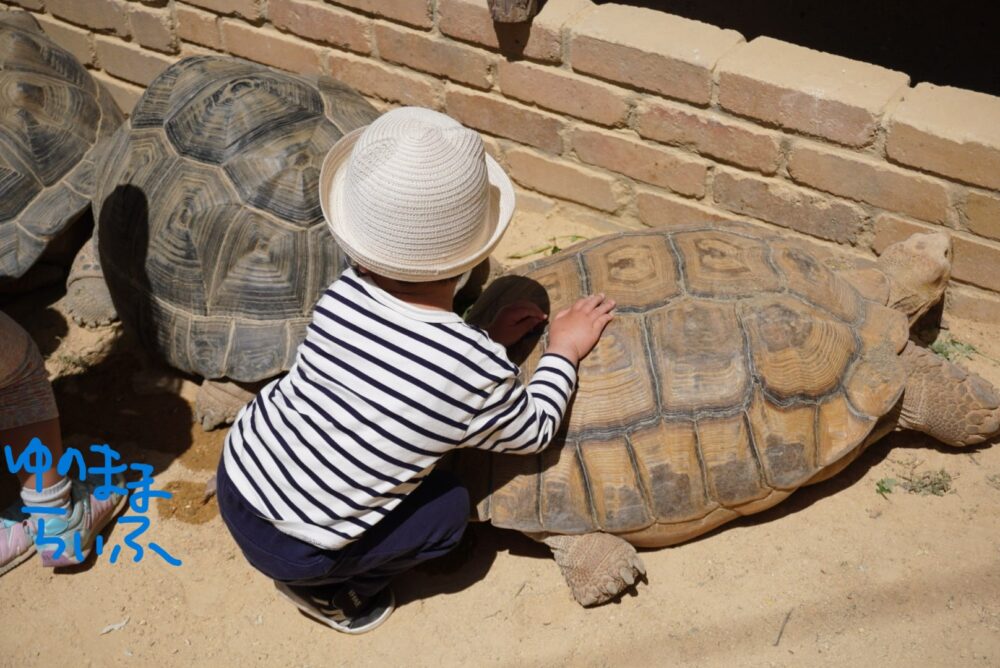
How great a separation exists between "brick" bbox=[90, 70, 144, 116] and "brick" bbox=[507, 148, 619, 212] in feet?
7.87

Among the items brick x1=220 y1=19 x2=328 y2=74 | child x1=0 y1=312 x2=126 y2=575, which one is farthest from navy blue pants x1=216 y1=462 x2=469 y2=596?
brick x1=220 y1=19 x2=328 y2=74

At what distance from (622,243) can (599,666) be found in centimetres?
142

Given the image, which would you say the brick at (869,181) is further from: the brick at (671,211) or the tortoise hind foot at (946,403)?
the tortoise hind foot at (946,403)

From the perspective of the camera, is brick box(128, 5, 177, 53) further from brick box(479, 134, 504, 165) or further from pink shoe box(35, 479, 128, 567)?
pink shoe box(35, 479, 128, 567)

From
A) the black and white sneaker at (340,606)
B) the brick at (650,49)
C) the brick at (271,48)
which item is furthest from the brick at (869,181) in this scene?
the brick at (271,48)

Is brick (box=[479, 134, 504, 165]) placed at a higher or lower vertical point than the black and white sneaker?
higher

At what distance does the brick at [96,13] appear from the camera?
5348 mm

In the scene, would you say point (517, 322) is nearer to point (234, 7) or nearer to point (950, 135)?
point (950, 135)

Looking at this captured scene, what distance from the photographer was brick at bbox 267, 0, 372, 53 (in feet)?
15.4

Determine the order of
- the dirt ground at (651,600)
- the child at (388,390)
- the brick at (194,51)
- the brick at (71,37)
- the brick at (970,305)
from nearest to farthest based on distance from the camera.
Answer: the child at (388,390), the dirt ground at (651,600), the brick at (970,305), the brick at (194,51), the brick at (71,37)

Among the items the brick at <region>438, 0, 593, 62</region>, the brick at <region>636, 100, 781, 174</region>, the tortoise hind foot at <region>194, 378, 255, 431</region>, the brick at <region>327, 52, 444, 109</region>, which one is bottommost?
the tortoise hind foot at <region>194, 378, 255, 431</region>

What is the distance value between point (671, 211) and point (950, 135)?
121 centimetres

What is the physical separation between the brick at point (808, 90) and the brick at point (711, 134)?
8cm

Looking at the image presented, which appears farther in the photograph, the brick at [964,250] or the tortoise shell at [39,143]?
the tortoise shell at [39,143]
